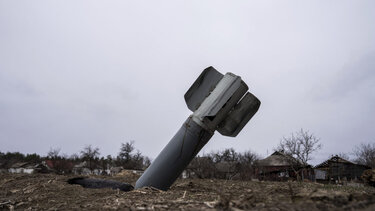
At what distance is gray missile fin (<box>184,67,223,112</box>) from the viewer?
6459mm

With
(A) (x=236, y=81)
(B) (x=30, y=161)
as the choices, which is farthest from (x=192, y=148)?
(B) (x=30, y=161)

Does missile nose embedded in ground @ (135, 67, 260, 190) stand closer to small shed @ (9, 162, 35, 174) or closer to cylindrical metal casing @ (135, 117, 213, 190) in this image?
cylindrical metal casing @ (135, 117, 213, 190)

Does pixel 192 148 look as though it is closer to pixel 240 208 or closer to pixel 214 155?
pixel 240 208

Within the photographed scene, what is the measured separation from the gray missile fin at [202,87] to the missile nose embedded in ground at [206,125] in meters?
0.17

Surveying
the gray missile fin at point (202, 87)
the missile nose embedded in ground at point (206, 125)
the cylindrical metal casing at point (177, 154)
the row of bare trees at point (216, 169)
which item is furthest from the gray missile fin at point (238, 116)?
the row of bare trees at point (216, 169)

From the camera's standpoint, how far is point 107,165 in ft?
156

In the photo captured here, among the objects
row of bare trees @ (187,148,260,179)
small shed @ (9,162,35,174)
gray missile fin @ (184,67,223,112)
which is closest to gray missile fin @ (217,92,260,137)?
gray missile fin @ (184,67,223,112)

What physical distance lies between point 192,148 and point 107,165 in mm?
45263

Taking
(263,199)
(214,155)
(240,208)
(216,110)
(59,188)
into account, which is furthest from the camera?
(214,155)

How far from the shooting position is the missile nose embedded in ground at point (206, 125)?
19.2 feet

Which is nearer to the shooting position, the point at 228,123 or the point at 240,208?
→ the point at 240,208

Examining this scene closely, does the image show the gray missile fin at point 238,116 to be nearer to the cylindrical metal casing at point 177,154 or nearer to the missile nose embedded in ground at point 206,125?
the missile nose embedded in ground at point 206,125

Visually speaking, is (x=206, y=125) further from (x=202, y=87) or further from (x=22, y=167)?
(x=22, y=167)

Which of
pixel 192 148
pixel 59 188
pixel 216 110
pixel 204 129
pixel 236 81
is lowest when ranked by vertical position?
pixel 59 188
